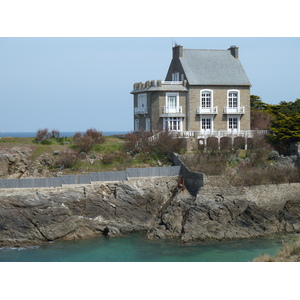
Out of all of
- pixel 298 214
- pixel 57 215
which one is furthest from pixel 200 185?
pixel 57 215

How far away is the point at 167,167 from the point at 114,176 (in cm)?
353

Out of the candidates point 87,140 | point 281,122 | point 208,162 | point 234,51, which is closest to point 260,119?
point 281,122

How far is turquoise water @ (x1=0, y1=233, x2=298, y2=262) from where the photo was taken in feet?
101

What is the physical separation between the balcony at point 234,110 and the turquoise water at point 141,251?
14257 millimetres

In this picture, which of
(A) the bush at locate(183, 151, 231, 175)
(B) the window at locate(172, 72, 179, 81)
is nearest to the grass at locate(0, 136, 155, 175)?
(A) the bush at locate(183, 151, 231, 175)

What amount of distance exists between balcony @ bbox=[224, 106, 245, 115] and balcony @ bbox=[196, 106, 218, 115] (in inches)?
32.5

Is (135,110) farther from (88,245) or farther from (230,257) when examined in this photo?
(230,257)

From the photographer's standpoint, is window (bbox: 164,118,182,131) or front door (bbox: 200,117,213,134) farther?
front door (bbox: 200,117,213,134)

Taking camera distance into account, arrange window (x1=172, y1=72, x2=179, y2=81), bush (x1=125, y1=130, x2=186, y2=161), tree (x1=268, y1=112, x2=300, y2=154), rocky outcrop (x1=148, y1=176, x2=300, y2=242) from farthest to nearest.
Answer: window (x1=172, y1=72, x2=179, y2=81)
tree (x1=268, y1=112, x2=300, y2=154)
bush (x1=125, y1=130, x2=186, y2=161)
rocky outcrop (x1=148, y1=176, x2=300, y2=242)

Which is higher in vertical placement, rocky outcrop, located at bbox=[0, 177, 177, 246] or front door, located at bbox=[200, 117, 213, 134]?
front door, located at bbox=[200, 117, 213, 134]

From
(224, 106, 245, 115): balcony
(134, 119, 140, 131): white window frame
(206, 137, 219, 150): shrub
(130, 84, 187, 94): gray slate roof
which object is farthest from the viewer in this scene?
(134, 119, 140, 131): white window frame

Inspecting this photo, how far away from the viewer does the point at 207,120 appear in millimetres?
46594

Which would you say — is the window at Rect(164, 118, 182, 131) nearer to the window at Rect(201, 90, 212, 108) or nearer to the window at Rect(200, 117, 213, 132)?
the window at Rect(200, 117, 213, 132)

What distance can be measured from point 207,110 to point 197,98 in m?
1.17
